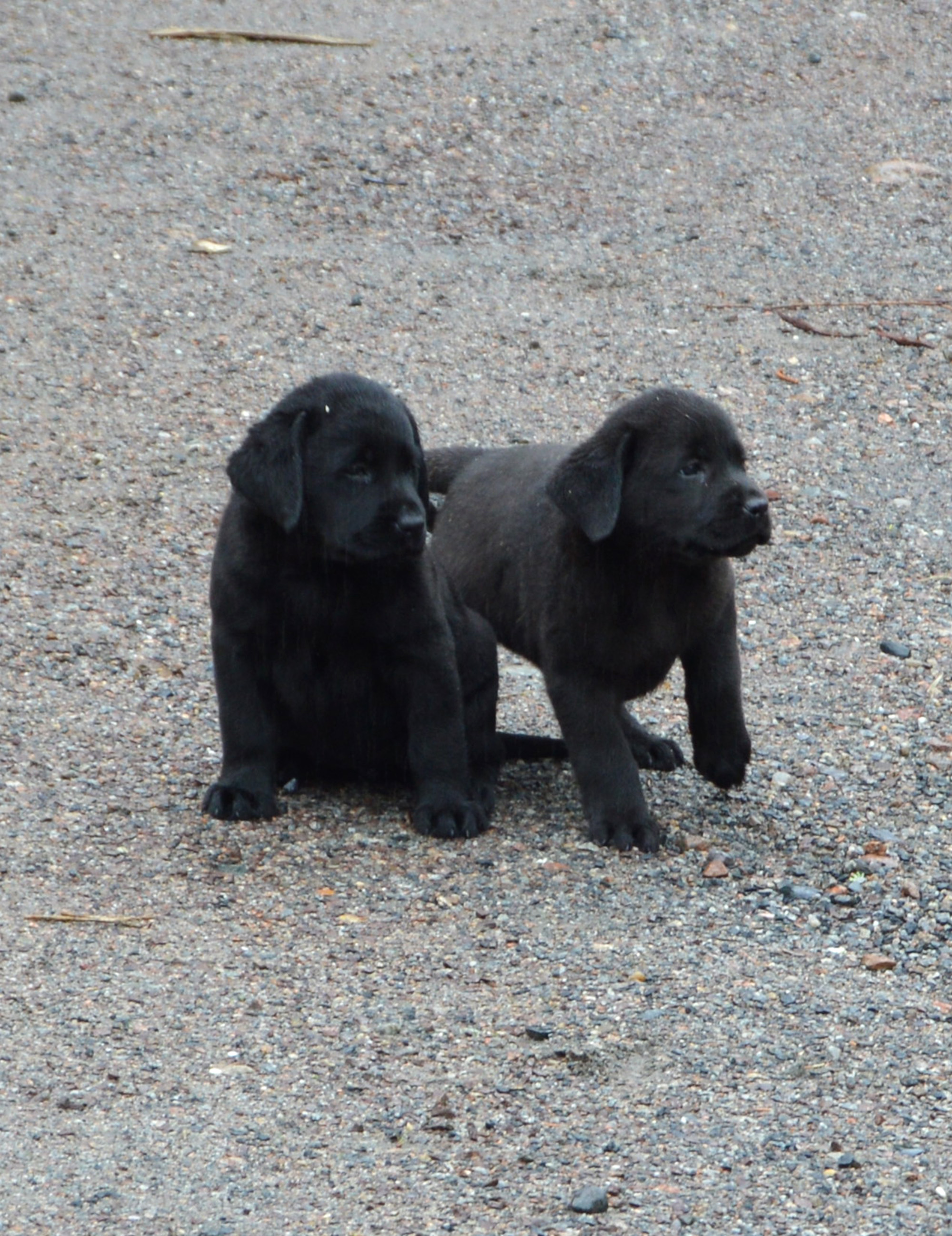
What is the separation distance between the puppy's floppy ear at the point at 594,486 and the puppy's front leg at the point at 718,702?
53 centimetres

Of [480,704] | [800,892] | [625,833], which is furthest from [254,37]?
[800,892]

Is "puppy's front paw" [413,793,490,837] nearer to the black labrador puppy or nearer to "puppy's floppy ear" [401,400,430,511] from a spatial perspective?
the black labrador puppy

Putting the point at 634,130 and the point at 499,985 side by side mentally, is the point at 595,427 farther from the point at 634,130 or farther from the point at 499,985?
the point at 499,985

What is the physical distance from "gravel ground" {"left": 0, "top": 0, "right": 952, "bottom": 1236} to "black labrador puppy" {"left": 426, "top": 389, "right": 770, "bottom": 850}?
0.87 ft

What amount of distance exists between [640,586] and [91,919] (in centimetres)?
197

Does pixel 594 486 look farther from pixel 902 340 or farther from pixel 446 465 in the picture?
pixel 902 340

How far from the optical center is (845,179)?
1184cm

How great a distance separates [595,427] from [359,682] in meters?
3.91

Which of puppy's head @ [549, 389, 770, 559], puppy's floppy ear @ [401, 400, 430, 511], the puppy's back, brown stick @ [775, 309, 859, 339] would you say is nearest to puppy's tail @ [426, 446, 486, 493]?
the puppy's back

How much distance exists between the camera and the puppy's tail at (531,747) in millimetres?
6316

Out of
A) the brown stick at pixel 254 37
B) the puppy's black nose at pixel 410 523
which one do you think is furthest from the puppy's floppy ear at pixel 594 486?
the brown stick at pixel 254 37

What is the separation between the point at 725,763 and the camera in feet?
19.0

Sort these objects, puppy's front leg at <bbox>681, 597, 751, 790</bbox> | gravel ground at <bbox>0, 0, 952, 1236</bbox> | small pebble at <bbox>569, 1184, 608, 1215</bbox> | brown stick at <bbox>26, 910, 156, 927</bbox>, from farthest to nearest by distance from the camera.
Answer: puppy's front leg at <bbox>681, 597, 751, 790</bbox>
brown stick at <bbox>26, 910, 156, 927</bbox>
gravel ground at <bbox>0, 0, 952, 1236</bbox>
small pebble at <bbox>569, 1184, 608, 1215</bbox>

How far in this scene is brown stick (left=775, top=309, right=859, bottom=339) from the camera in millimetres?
10016
